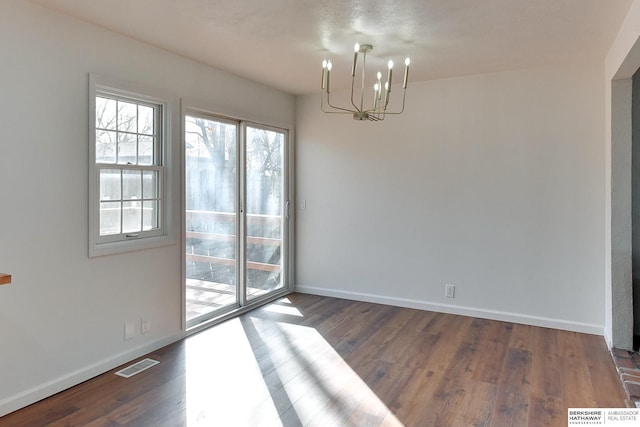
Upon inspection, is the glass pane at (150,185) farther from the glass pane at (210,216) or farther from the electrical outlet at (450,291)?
the electrical outlet at (450,291)

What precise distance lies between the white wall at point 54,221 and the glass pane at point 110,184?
17cm

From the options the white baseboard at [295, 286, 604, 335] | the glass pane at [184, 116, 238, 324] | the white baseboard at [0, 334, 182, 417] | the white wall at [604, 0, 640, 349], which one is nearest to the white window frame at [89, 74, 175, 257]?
the glass pane at [184, 116, 238, 324]

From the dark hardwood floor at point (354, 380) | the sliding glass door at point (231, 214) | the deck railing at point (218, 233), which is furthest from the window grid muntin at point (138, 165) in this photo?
the dark hardwood floor at point (354, 380)

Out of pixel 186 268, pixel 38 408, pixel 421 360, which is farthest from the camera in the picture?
pixel 186 268

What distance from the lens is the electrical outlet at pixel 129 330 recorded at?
3.16 meters

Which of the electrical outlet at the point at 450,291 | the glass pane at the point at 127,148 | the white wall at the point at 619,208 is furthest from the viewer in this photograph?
the electrical outlet at the point at 450,291

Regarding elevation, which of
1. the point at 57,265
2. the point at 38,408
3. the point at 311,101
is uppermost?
the point at 311,101

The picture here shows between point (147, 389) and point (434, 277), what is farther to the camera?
point (434, 277)

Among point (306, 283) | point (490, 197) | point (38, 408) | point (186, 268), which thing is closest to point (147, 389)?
point (38, 408)

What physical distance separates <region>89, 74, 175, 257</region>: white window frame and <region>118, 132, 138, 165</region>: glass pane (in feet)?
0.23

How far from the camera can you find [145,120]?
3.36 metres

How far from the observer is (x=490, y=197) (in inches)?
163

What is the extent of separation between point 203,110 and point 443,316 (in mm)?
3046

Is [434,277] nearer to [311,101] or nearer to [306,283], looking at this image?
[306,283]
